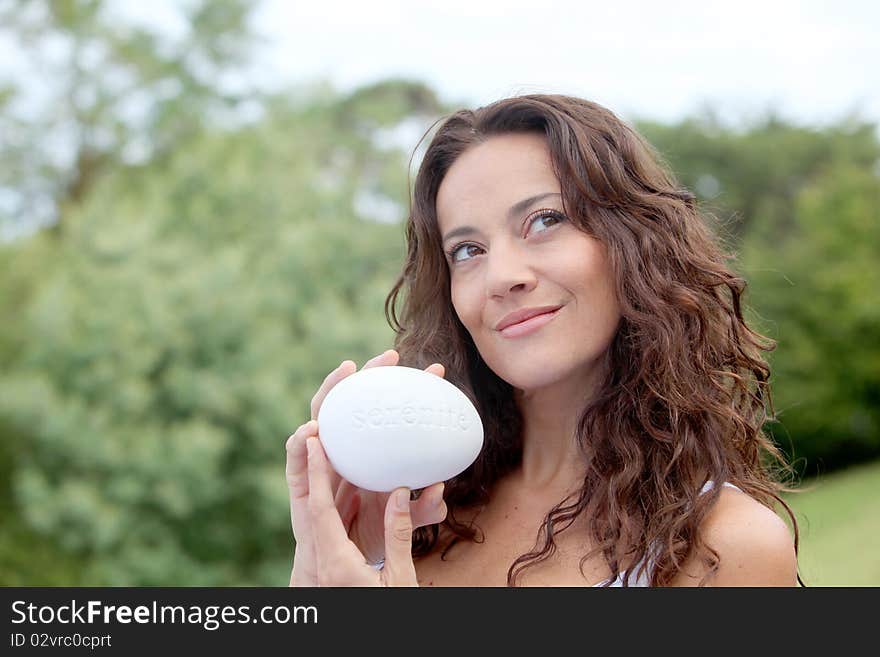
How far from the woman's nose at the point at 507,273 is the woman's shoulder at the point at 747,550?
64cm

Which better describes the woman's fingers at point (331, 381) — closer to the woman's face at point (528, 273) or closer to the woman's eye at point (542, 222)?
the woman's face at point (528, 273)

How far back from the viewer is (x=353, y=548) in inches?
68.7

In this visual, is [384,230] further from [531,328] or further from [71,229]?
[531,328]

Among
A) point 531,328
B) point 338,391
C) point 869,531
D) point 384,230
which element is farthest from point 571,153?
point 869,531

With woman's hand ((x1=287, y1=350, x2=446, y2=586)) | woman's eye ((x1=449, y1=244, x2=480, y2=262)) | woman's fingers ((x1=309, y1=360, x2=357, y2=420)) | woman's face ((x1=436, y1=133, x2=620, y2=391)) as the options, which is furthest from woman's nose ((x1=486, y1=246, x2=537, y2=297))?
woman's fingers ((x1=309, y1=360, x2=357, y2=420))

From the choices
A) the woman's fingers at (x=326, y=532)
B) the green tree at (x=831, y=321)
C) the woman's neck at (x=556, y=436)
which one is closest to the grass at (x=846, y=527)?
the green tree at (x=831, y=321)

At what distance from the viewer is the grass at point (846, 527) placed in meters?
11.7

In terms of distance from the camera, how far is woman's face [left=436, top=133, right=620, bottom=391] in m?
1.97

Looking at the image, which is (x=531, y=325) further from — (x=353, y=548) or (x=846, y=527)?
(x=846, y=527)

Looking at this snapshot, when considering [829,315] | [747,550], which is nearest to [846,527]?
[829,315]

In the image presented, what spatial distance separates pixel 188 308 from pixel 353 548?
30.0ft

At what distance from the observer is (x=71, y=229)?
37.2ft
